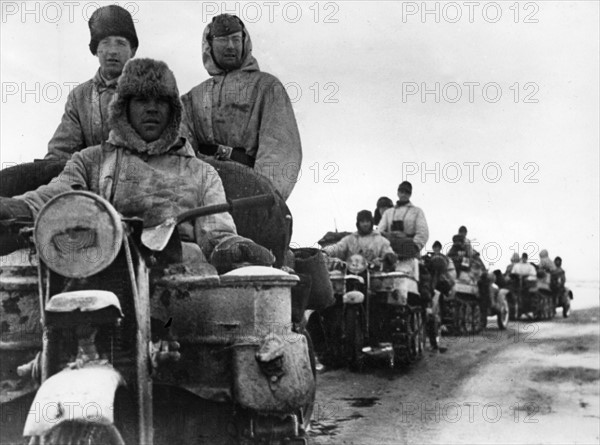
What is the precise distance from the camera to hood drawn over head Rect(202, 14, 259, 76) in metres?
6.80

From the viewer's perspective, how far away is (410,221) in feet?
48.1

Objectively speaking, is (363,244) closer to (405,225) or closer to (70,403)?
(405,225)

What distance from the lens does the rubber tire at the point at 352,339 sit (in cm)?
1093

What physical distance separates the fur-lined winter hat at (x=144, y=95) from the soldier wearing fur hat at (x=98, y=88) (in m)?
1.36

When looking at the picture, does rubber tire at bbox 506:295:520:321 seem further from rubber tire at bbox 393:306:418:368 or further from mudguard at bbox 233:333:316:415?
mudguard at bbox 233:333:316:415

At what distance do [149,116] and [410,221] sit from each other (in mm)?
10193

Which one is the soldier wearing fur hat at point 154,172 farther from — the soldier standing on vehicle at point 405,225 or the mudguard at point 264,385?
the soldier standing on vehicle at point 405,225

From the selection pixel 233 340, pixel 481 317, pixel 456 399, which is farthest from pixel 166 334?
pixel 481 317

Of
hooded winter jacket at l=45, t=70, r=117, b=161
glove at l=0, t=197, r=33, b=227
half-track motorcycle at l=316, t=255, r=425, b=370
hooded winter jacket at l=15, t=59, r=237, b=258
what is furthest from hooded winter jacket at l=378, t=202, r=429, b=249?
glove at l=0, t=197, r=33, b=227

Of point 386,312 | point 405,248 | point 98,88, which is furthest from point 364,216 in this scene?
point 98,88

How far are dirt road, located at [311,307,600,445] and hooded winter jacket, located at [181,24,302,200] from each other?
1.98 metres

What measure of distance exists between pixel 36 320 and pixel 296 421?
48.4 inches

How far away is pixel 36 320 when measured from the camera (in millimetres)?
4199

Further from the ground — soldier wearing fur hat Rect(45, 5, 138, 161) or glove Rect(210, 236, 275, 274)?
soldier wearing fur hat Rect(45, 5, 138, 161)
